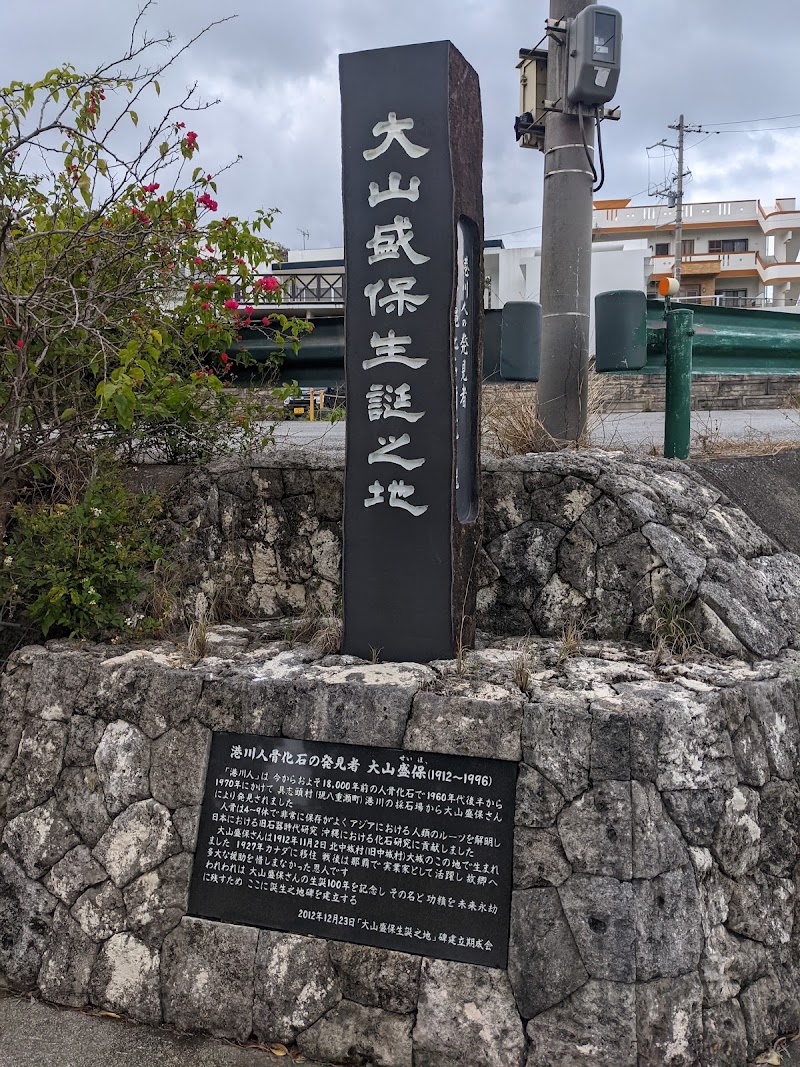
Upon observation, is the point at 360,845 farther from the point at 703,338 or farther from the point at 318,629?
the point at 703,338

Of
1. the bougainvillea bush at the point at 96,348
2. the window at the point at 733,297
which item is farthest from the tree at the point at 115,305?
the window at the point at 733,297

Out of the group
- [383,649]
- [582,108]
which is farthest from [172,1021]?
[582,108]

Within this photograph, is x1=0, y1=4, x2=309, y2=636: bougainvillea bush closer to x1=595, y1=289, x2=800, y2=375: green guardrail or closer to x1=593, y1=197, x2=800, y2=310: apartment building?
x1=595, y1=289, x2=800, y2=375: green guardrail

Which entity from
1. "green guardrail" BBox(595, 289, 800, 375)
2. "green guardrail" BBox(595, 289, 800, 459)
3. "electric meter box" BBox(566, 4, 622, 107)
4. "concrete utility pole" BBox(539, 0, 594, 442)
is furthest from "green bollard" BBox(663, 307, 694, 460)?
"electric meter box" BBox(566, 4, 622, 107)

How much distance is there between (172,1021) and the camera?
3.39 m

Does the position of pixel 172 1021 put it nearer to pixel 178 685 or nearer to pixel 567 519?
pixel 178 685

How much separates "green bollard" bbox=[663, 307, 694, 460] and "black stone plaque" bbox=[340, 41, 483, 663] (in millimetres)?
1683

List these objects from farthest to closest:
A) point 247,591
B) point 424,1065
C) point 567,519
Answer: point 247,591, point 567,519, point 424,1065

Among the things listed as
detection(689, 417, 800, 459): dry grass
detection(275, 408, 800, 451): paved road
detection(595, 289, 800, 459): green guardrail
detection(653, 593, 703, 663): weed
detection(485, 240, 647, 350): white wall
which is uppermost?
detection(485, 240, 647, 350): white wall

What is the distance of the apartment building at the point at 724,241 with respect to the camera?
32969 mm

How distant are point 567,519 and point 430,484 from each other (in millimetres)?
890

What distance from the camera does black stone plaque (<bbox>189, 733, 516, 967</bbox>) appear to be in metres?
3.22

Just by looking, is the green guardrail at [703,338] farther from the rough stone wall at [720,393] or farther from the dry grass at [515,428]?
the rough stone wall at [720,393]

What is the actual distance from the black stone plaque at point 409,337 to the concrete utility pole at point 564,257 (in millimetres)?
1128
